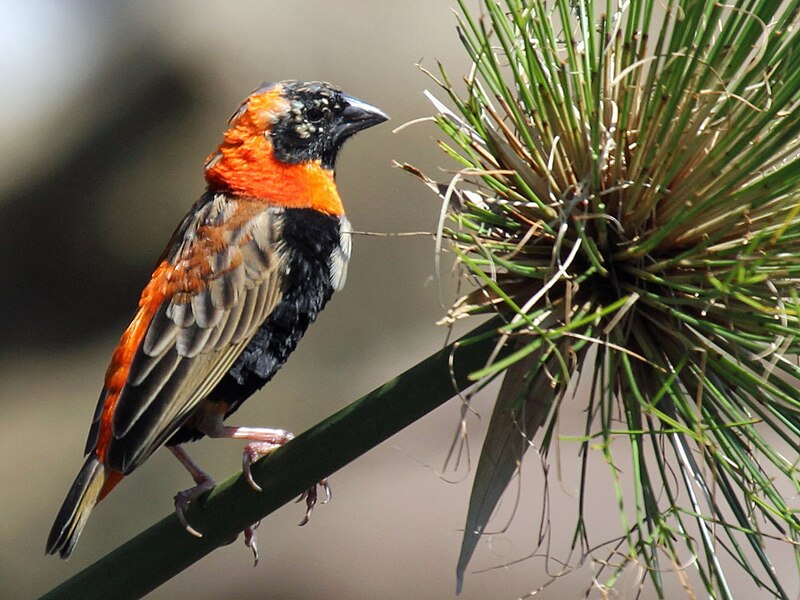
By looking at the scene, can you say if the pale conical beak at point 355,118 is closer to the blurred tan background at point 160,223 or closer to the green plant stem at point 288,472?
the green plant stem at point 288,472

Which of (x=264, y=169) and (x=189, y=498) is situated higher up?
(x=264, y=169)

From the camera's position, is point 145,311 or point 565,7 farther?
point 145,311

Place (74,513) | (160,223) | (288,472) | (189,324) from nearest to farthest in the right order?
(288,472), (74,513), (189,324), (160,223)

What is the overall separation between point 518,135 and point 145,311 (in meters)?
1.45

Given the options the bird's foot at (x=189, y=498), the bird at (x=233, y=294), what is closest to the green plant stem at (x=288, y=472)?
the bird's foot at (x=189, y=498)

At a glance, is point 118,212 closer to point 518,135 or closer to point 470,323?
point 470,323

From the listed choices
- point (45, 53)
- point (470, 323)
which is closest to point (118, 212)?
point (45, 53)

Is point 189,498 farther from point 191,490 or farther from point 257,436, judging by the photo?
point 257,436

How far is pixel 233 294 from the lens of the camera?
2.89m

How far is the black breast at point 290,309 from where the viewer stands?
298 centimetres

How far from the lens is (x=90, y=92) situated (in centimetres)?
707

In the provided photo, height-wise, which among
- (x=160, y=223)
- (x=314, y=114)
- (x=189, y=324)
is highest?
(x=314, y=114)

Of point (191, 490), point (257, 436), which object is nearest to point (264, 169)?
point (257, 436)

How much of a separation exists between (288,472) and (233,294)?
128 centimetres
